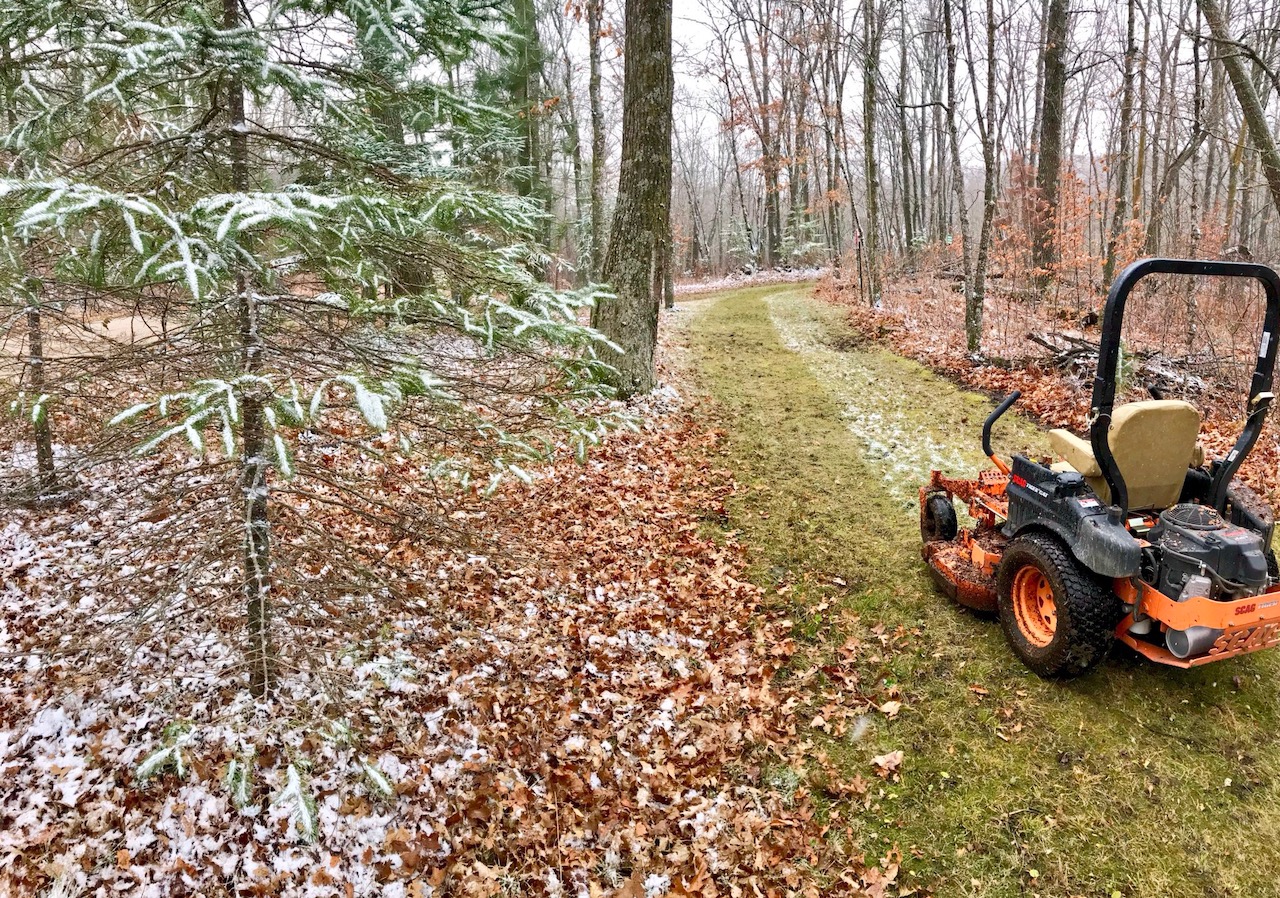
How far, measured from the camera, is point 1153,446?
3895mm

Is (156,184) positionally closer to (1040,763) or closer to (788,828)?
(788,828)

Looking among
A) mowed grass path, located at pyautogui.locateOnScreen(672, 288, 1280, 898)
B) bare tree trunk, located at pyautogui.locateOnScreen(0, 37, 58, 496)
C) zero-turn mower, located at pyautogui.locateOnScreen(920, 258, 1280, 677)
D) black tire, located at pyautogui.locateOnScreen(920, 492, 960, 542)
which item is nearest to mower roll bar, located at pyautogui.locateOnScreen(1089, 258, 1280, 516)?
zero-turn mower, located at pyautogui.locateOnScreen(920, 258, 1280, 677)

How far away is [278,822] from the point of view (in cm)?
319

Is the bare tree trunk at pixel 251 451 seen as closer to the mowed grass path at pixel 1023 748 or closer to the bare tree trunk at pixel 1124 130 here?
the mowed grass path at pixel 1023 748

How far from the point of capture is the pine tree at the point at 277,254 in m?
2.75

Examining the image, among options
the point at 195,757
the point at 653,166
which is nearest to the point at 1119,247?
the point at 653,166

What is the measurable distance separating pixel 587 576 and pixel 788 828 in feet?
8.63

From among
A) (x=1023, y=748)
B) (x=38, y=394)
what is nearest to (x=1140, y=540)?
(x=1023, y=748)

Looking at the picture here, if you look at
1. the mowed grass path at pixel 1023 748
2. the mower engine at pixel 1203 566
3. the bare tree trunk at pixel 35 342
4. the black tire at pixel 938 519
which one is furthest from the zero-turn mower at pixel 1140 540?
the bare tree trunk at pixel 35 342

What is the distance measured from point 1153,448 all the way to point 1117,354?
30.3 inches

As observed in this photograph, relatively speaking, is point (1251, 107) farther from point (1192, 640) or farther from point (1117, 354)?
point (1192, 640)

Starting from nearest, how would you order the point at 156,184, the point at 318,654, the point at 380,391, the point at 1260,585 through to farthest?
the point at 380,391
the point at 156,184
the point at 1260,585
the point at 318,654

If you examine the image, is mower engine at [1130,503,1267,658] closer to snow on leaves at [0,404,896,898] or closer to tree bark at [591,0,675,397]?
snow on leaves at [0,404,896,898]

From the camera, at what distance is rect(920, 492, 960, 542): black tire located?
557 cm
